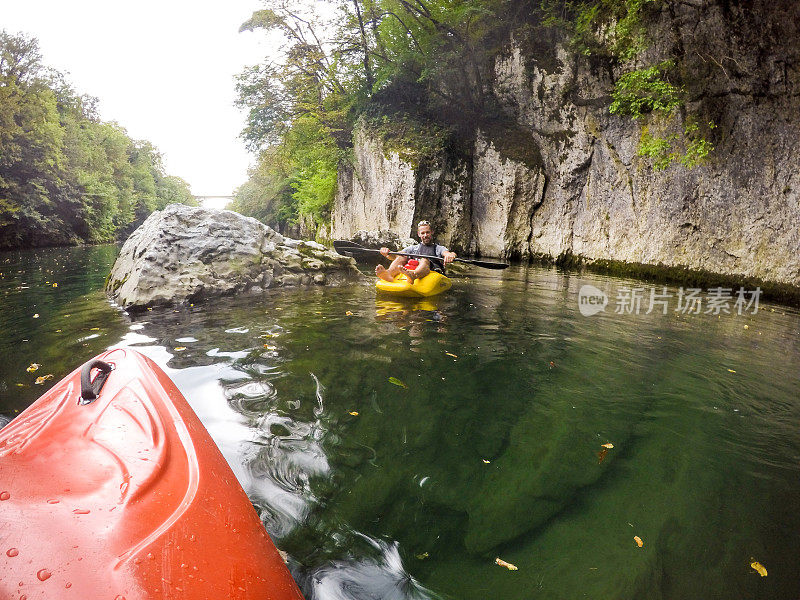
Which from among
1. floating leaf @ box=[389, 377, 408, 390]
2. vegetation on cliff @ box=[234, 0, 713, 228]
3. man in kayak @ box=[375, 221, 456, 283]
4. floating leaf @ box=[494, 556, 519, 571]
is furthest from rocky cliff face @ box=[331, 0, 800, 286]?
floating leaf @ box=[494, 556, 519, 571]

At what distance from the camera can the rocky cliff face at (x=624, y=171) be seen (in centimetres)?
785

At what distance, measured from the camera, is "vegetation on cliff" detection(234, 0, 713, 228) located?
967 centimetres

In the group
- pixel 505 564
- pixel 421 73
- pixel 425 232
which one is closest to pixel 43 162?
pixel 421 73

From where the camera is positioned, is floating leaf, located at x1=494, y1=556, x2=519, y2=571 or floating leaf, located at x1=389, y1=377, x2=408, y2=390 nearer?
floating leaf, located at x1=494, y1=556, x2=519, y2=571

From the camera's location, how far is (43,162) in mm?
20906

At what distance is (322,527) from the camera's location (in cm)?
173

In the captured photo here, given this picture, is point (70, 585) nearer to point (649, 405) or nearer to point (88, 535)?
point (88, 535)

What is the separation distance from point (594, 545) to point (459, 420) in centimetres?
108

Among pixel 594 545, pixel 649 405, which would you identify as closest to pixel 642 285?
pixel 649 405

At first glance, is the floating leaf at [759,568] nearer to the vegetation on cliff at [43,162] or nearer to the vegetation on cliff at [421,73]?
the vegetation on cliff at [421,73]

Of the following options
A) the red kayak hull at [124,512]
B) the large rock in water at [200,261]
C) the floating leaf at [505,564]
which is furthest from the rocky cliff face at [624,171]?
the red kayak hull at [124,512]

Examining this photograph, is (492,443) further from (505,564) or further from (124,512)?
(124,512)

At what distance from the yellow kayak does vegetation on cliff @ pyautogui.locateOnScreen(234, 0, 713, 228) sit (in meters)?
A: 6.73

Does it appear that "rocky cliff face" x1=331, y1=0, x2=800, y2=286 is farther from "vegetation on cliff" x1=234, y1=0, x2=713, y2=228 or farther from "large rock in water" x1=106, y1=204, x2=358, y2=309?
"large rock in water" x1=106, y1=204, x2=358, y2=309
